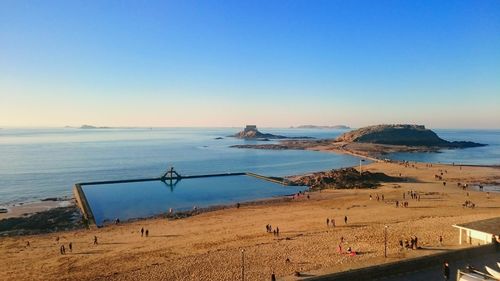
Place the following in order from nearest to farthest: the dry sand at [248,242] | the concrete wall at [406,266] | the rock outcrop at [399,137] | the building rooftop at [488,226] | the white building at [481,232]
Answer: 1. the concrete wall at [406,266]
2. the white building at [481,232]
3. the building rooftop at [488,226]
4. the dry sand at [248,242]
5. the rock outcrop at [399,137]

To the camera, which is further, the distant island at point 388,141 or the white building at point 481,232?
the distant island at point 388,141

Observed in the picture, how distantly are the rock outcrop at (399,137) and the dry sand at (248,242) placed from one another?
102 meters

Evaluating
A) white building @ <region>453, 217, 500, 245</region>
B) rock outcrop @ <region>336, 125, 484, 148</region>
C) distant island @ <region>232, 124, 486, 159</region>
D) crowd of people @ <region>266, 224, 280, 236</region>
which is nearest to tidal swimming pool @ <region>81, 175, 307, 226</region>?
crowd of people @ <region>266, 224, 280, 236</region>

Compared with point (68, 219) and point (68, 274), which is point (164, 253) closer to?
point (68, 274)

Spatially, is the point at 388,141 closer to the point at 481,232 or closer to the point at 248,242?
the point at 248,242

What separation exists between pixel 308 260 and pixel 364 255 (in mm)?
3121

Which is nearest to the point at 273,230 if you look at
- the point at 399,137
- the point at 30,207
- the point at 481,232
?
the point at 481,232

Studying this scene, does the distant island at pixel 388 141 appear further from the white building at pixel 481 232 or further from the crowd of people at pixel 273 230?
the white building at pixel 481 232

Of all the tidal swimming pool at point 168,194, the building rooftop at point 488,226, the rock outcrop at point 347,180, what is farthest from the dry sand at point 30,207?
the building rooftop at point 488,226

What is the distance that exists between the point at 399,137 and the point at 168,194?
115 metres

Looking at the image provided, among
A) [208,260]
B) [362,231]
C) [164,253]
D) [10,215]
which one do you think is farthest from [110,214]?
[362,231]

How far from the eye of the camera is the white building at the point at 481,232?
17.8m

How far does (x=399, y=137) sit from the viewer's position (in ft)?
481

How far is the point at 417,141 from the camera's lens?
143500 mm
